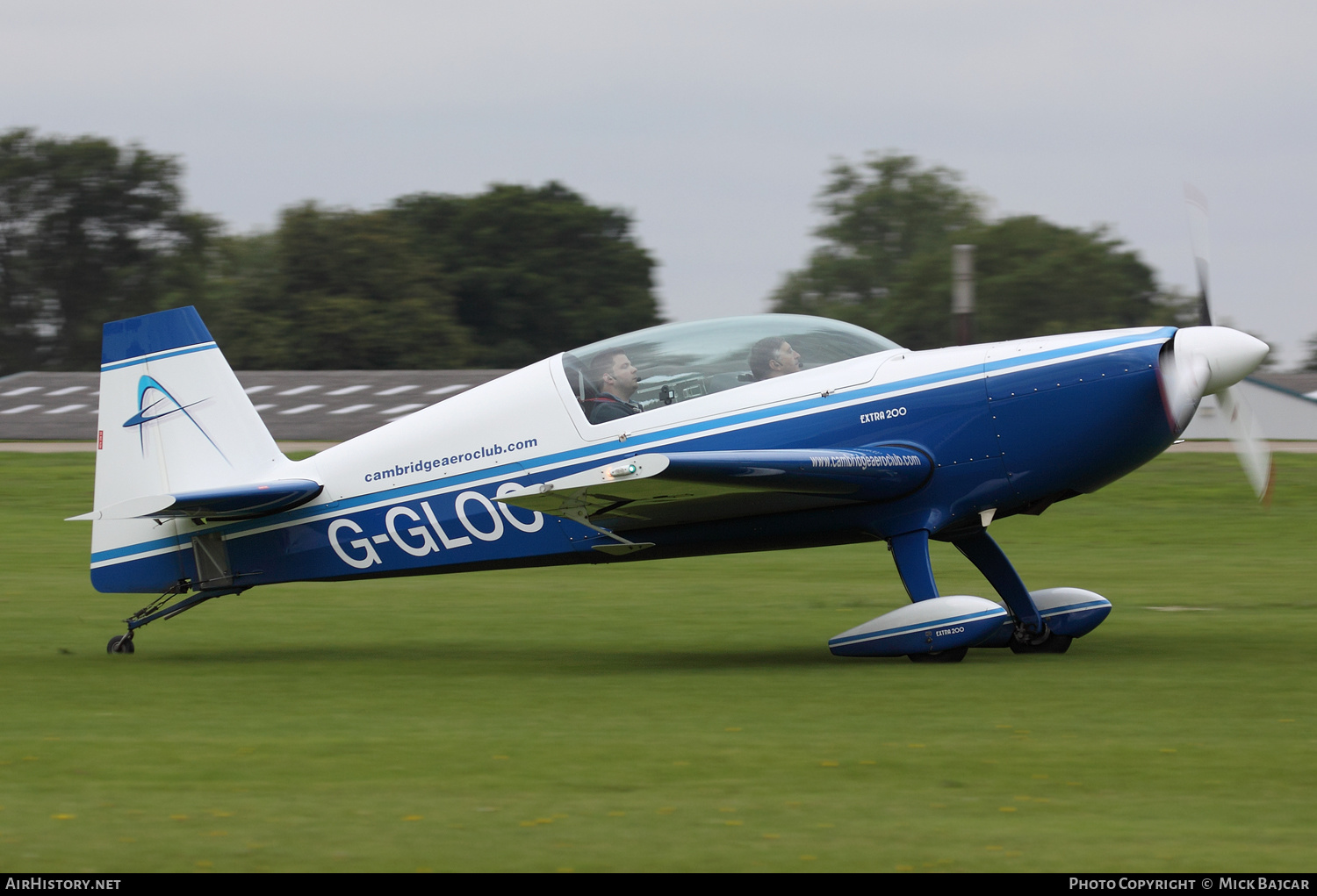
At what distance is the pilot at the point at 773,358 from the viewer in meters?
9.89

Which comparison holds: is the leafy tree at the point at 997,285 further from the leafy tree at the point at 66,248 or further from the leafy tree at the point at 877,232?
the leafy tree at the point at 66,248

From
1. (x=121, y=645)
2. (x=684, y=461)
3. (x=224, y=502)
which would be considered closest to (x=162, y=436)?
(x=224, y=502)

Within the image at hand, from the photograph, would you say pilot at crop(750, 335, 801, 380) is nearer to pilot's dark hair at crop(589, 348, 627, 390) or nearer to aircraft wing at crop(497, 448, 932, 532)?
aircraft wing at crop(497, 448, 932, 532)

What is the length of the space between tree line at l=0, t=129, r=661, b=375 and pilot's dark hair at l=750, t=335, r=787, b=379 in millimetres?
56687

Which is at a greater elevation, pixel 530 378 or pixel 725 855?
pixel 530 378

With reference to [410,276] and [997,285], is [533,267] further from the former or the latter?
[997,285]

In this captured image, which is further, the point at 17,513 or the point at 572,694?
the point at 17,513

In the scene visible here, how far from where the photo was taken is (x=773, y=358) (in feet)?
32.5

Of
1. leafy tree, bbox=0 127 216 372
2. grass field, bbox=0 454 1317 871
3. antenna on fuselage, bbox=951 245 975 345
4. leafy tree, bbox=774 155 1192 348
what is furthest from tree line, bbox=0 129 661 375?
grass field, bbox=0 454 1317 871

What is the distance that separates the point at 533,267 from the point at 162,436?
2404 inches

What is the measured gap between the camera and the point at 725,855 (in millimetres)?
5137

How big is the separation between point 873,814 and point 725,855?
80cm

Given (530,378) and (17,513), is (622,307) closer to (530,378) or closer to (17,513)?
(17,513)

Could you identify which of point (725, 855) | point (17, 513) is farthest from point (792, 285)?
point (725, 855)
